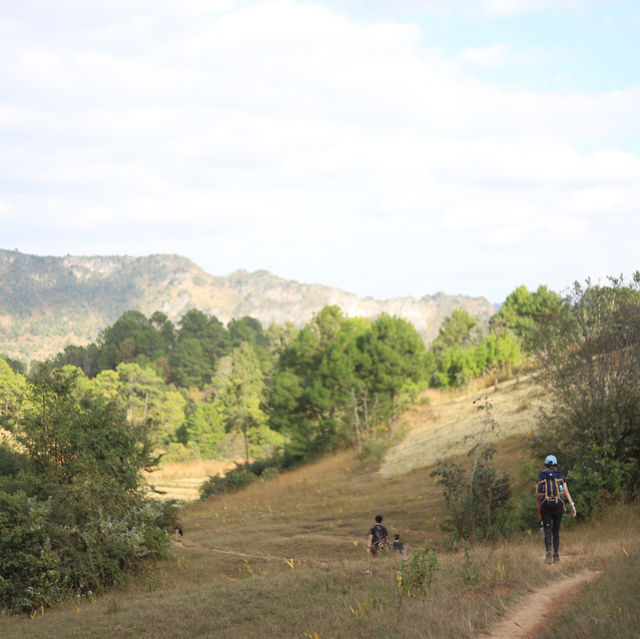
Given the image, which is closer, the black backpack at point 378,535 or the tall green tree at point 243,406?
the black backpack at point 378,535

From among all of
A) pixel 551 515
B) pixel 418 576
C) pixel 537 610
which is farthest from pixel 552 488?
pixel 537 610

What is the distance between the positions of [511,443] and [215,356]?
427ft

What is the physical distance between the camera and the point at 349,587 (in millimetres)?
9922

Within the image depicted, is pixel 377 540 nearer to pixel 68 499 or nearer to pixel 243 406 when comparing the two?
pixel 68 499

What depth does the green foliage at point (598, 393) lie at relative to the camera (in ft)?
52.1

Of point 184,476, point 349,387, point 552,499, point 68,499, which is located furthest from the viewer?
point 184,476

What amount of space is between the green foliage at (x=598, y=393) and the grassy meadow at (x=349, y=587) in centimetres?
79

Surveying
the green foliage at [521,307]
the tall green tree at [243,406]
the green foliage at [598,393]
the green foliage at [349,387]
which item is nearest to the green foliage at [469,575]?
the green foliage at [598,393]

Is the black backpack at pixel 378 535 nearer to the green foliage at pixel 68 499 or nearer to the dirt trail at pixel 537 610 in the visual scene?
the dirt trail at pixel 537 610

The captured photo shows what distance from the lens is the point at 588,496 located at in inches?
617

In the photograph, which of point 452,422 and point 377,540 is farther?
point 452,422

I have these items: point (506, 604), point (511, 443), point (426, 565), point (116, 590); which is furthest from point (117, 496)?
point (511, 443)

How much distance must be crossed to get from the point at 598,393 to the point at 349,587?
32.4ft

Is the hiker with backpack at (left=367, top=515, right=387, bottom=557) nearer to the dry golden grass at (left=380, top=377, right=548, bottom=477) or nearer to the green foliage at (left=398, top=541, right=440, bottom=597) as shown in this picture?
the green foliage at (left=398, top=541, right=440, bottom=597)
